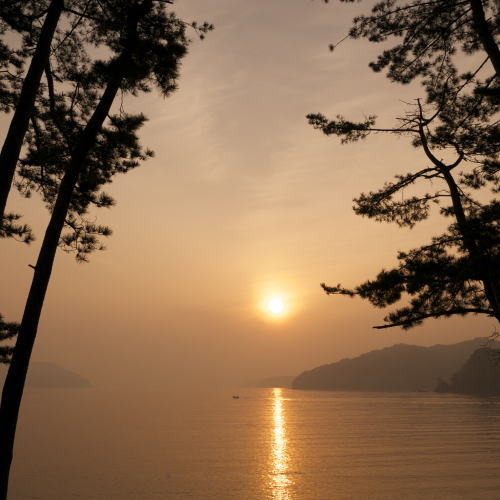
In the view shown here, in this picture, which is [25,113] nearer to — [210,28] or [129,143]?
[129,143]

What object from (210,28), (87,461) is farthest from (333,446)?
(210,28)

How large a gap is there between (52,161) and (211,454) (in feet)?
116

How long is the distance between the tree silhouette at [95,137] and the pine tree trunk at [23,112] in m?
0.84

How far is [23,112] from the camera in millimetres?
7379

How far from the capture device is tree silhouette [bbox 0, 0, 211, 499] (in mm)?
6793

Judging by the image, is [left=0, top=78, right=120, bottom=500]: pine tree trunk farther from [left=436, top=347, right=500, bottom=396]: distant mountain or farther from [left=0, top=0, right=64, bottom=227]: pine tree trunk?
[left=436, top=347, right=500, bottom=396]: distant mountain

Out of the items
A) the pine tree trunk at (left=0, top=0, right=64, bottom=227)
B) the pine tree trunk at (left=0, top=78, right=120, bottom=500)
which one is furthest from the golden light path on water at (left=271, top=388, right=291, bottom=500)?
the pine tree trunk at (left=0, top=0, right=64, bottom=227)

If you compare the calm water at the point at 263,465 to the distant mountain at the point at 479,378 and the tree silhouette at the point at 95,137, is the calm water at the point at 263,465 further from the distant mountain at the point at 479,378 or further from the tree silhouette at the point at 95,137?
the distant mountain at the point at 479,378

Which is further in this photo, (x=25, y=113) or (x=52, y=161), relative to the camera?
(x=52, y=161)

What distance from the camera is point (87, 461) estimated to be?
35.9 m

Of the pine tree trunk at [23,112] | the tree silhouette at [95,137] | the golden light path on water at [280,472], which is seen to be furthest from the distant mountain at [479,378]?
the pine tree trunk at [23,112]

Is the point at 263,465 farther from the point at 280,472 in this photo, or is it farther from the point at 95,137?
the point at 95,137

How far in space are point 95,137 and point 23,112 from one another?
1.24 meters

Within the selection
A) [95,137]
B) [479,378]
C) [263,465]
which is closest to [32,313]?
[95,137]
